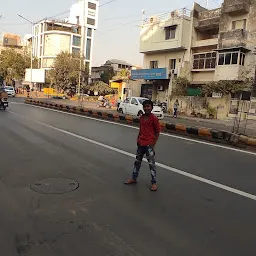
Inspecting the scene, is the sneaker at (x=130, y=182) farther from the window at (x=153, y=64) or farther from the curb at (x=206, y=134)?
the window at (x=153, y=64)

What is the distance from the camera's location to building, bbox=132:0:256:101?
31.6m

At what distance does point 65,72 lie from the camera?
59.6 meters

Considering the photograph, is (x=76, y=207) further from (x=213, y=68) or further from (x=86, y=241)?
(x=213, y=68)

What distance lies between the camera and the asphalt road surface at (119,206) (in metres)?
3.58

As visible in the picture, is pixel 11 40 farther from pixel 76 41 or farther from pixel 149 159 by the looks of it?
pixel 149 159

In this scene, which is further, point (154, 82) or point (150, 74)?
point (154, 82)

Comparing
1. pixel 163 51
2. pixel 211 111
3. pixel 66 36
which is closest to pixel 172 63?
pixel 163 51

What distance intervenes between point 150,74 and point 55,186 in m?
33.8

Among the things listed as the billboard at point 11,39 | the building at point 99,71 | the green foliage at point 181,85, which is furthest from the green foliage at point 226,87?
the billboard at point 11,39

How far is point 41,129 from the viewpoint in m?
13.2

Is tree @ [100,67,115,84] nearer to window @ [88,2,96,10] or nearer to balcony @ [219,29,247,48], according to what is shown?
window @ [88,2,96,10]

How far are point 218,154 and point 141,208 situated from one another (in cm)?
578

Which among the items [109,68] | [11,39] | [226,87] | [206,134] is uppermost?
[11,39]

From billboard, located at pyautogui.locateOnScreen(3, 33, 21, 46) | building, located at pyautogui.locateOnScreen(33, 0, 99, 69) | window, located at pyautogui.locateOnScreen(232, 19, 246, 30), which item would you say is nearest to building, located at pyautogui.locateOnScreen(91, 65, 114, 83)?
building, located at pyautogui.locateOnScreen(33, 0, 99, 69)
